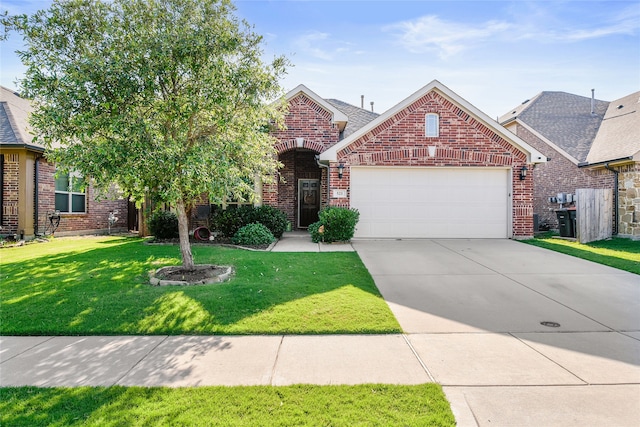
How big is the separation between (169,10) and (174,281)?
190 inches

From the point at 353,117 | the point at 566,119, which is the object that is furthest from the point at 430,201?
the point at 566,119

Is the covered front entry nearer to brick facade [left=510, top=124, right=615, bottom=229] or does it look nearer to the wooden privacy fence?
brick facade [left=510, top=124, right=615, bottom=229]

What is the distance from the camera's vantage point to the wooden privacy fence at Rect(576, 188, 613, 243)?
456 inches

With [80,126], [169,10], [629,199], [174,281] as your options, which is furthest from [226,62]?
[629,199]

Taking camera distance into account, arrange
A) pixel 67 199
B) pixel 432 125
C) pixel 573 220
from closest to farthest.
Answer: pixel 432 125
pixel 573 220
pixel 67 199

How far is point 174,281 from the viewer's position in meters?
6.24

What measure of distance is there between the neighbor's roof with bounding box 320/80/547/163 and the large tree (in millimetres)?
5482

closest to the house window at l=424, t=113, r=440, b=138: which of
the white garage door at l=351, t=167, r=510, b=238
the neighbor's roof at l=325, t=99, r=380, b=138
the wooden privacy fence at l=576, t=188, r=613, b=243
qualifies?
the white garage door at l=351, t=167, r=510, b=238

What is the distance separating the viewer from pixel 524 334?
422cm

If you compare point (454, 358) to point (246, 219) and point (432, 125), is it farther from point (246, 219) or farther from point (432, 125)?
point (432, 125)

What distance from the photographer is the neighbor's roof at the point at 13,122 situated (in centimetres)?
1118

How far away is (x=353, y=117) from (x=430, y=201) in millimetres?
6277

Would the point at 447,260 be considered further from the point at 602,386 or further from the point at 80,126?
the point at 80,126

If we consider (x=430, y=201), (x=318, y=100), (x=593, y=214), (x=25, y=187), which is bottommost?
(x=593, y=214)
